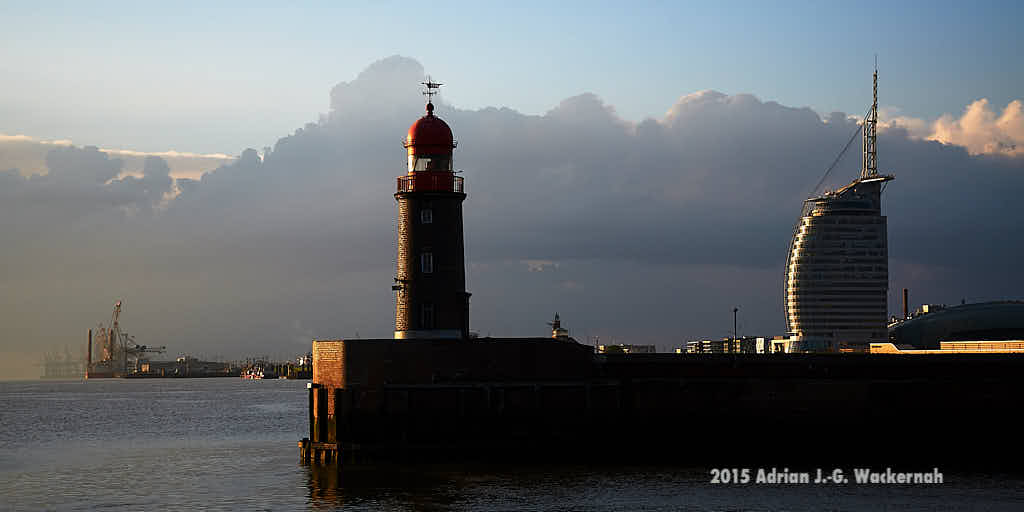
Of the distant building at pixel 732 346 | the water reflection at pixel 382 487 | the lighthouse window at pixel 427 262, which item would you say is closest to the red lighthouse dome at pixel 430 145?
the lighthouse window at pixel 427 262

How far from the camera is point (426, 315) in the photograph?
5103 cm

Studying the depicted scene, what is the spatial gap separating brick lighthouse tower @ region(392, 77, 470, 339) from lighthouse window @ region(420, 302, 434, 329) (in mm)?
42

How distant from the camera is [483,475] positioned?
4512 cm

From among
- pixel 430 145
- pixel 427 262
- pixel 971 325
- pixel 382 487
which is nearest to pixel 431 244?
pixel 427 262

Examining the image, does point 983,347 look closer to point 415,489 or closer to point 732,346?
point 415,489

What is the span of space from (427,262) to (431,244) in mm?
859

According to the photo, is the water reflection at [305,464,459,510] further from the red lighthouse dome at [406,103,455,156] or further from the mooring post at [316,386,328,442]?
the red lighthouse dome at [406,103,455,156]

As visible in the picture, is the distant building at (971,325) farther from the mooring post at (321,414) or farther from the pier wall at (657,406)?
the mooring post at (321,414)

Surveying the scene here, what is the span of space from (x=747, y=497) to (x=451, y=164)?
68.3 feet

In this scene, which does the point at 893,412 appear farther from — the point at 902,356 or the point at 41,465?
the point at 41,465

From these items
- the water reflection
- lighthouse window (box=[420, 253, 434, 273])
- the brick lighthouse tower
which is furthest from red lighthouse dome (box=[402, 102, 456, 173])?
the water reflection

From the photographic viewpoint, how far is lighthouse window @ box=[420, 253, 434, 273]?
168 feet

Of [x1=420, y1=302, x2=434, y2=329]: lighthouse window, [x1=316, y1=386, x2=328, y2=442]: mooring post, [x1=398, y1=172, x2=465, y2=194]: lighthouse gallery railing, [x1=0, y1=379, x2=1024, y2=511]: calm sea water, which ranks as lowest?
[x1=0, y1=379, x2=1024, y2=511]: calm sea water

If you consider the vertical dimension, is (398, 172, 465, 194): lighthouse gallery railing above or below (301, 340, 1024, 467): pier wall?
above
